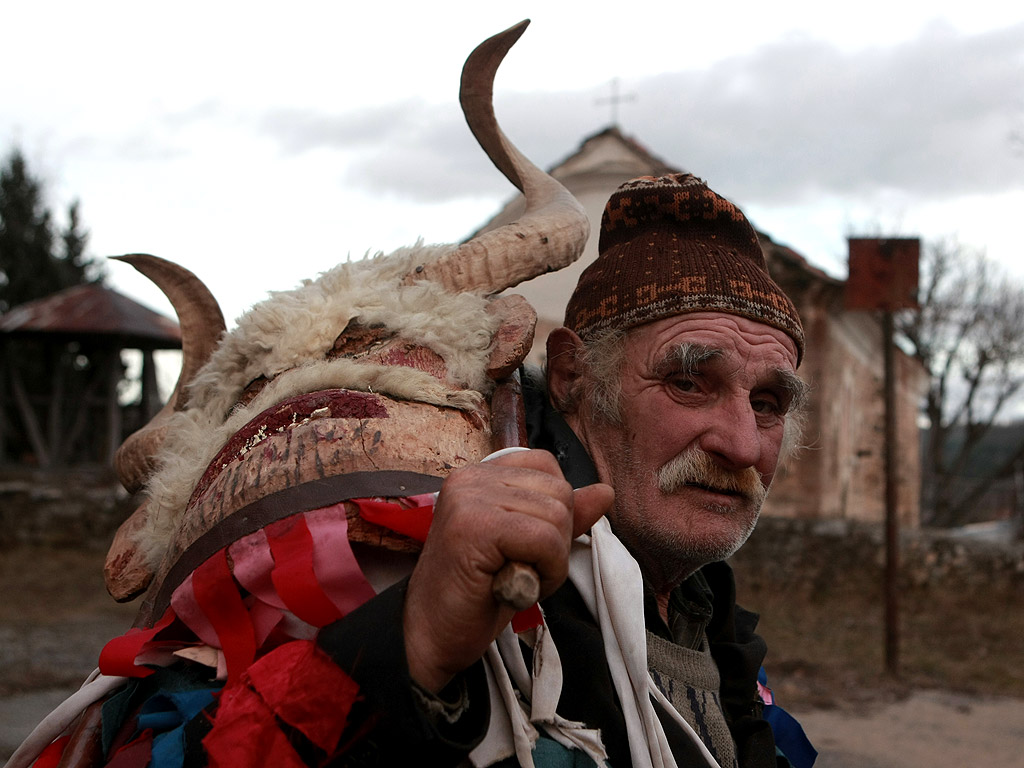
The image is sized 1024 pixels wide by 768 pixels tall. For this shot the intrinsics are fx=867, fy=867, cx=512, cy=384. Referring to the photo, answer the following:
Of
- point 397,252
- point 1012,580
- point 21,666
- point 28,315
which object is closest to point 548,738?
point 397,252

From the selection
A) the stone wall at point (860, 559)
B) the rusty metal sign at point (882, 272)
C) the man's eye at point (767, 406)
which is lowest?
the stone wall at point (860, 559)

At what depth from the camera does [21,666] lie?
21.9 feet

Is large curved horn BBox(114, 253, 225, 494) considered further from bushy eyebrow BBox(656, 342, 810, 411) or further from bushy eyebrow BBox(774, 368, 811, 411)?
bushy eyebrow BBox(774, 368, 811, 411)

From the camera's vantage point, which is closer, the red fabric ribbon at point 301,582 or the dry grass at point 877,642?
the red fabric ribbon at point 301,582

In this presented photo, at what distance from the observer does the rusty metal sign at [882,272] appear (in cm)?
659

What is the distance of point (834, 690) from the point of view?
6.68 m

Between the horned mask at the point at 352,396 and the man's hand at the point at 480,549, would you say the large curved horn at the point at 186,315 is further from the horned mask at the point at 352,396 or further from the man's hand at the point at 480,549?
the man's hand at the point at 480,549

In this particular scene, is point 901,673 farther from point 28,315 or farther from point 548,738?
point 28,315

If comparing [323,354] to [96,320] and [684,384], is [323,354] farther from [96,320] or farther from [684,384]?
[96,320]

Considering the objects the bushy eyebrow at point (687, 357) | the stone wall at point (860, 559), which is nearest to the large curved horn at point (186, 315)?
the bushy eyebrow at point (687, 357)

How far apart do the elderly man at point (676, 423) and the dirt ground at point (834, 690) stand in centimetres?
405

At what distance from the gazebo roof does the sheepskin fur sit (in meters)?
14.8

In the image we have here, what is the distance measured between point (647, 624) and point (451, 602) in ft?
2.57

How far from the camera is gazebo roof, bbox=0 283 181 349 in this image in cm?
1522
